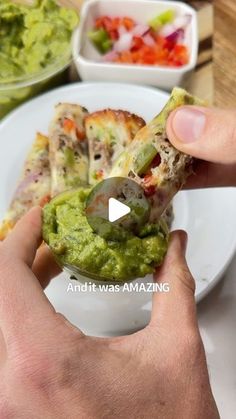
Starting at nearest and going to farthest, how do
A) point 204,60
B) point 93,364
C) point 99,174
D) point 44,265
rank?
point 93,364, point 44,265, point 99,174, point 204,60

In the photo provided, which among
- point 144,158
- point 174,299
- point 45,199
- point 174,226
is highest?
point 144,158

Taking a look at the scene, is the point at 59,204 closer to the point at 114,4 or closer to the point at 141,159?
the point at 141,159

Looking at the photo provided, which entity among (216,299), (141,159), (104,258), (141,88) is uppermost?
(141,159)

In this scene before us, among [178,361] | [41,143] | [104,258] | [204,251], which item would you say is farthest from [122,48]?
[178,361]

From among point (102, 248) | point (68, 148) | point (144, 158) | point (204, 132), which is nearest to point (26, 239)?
point (102, 248)

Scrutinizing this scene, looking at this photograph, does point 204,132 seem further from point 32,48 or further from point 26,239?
point 32,48

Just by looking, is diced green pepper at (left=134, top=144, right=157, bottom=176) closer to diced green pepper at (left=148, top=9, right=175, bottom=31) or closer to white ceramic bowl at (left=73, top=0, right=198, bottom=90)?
white ceramic bowl at (left=73, top=0, right=198, bottom=90)
